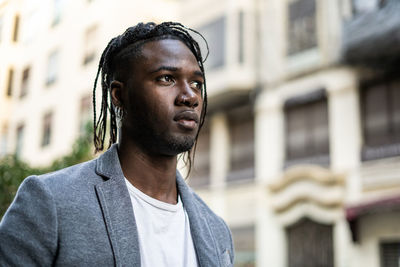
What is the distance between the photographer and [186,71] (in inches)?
77.0

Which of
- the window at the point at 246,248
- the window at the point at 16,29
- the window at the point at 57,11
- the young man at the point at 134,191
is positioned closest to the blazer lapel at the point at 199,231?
the young man at the point at 134,191

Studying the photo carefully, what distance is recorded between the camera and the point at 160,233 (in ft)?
6.17

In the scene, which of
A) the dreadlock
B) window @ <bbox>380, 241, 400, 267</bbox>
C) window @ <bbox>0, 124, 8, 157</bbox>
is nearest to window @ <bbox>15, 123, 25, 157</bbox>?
window @ <bbox>0, 124, 8, 157</bbox>

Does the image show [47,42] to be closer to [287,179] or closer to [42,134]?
[42,134]

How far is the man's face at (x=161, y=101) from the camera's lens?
1.88m

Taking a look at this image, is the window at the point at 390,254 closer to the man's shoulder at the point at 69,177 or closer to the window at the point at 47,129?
the man's shoulder at the point at 69,177

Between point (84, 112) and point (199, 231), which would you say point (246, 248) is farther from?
point (199, 231)

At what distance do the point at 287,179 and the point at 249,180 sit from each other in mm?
1720

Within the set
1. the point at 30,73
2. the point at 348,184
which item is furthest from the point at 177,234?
the point at 30,73

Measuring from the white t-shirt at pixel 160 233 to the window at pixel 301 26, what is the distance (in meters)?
14.4

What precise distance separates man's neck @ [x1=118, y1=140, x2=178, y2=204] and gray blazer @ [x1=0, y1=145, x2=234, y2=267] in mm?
54

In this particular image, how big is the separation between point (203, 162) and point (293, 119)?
4058 mm

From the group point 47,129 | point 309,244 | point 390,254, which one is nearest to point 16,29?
point 47,129

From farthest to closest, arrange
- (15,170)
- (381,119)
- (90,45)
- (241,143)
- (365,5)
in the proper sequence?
(90,45) → (241,143) → (365,5) → (381,119) → (15,170)
